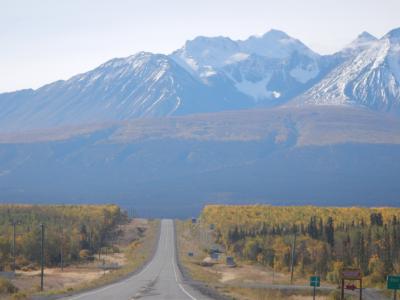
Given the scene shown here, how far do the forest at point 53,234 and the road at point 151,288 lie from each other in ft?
46.0

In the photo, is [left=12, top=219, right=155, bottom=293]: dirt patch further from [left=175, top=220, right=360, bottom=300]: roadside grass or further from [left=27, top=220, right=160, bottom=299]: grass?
[left=175, top=220, right=360, bottom=300]: roadside grass

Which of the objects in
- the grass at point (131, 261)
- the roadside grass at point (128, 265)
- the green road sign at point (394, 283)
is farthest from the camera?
the grass at point (131, 261)

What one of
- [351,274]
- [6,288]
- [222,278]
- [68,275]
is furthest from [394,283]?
[68,275]

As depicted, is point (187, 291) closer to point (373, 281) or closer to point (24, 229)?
point (373, 281)

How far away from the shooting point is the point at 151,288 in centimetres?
7294

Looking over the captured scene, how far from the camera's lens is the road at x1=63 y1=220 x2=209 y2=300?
63.0 m

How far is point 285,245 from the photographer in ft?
379

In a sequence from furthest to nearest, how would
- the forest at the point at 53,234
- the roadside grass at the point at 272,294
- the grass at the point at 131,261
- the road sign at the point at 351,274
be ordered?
the forest at the point at 53,234, the grass at the point at 131,261, the roadside grass at the point at 272,294, the road sign at the point at 351,274

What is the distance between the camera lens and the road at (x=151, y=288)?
207 feet

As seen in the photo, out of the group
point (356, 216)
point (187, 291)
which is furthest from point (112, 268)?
point (356, 216)

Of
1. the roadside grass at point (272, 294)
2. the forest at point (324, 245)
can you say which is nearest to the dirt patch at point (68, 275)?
the roadside grass at point (272, 294)

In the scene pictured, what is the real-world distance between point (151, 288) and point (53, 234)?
5532 centimetres

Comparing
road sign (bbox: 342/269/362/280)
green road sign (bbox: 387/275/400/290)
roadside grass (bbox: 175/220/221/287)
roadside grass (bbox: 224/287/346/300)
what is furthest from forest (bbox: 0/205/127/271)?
green road sign (bbox: 387/275/400/290)

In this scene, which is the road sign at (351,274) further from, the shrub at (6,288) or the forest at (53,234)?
the forest at (53,234)
